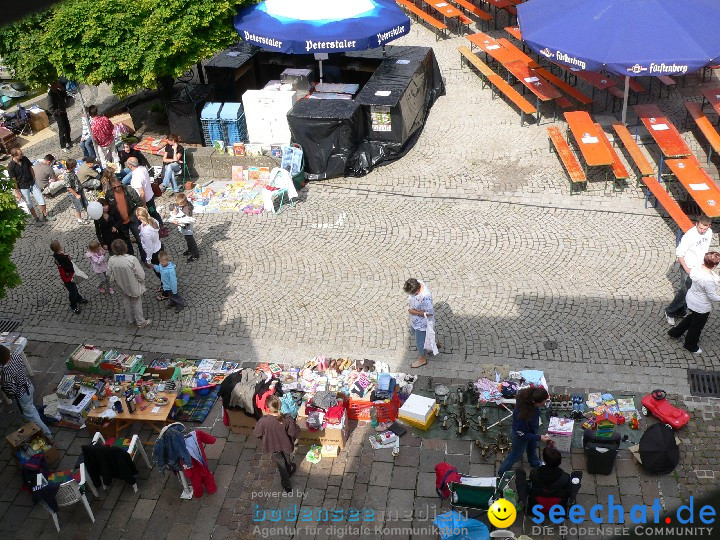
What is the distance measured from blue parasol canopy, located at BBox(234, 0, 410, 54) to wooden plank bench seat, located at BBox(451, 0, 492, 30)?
19.2 feet

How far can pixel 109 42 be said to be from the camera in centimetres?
1527

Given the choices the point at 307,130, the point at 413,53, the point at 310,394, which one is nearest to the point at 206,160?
the point at 307,130

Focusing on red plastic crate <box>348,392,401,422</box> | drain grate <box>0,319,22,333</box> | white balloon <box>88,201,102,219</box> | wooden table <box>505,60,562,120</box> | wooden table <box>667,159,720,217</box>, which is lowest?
drain grate <box>0,319,22,333</box>

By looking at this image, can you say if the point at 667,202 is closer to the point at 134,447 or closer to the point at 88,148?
the point at 134,447

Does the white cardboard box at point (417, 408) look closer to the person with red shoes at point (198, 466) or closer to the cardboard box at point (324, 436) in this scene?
the cardboard box at point (324, 436)

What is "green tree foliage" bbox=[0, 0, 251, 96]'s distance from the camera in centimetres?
1513

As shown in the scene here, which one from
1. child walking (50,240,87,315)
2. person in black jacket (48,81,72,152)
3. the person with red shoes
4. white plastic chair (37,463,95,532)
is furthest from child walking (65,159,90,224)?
the person with red shoes

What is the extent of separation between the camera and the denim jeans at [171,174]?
50.8 feet

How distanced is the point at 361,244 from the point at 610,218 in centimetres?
446

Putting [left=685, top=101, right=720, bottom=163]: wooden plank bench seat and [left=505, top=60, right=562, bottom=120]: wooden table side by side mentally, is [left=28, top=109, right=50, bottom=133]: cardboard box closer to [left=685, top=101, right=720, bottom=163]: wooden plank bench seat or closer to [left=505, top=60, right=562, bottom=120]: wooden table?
[left=505, top=60, right=562, bottom=120]: wooden table

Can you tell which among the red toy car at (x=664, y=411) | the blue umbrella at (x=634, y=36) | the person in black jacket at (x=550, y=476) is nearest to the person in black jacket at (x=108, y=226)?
the person in black jacket at (x=550, y=476)

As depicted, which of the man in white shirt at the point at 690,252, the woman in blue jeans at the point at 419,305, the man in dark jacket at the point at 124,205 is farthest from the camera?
the man in dark jacket at the point at 124,205

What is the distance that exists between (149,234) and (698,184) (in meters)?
9.38

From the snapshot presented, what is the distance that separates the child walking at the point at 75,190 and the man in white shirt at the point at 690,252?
10.6 m
